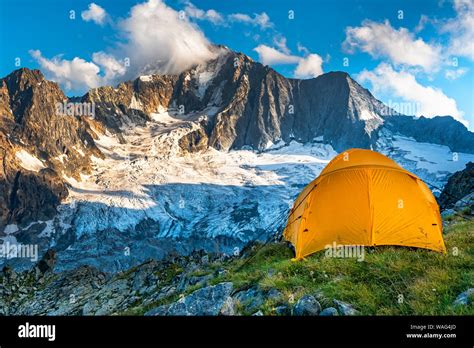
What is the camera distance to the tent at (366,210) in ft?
45.3

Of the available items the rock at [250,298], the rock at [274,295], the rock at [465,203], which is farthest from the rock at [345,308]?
the rock at [465,203]

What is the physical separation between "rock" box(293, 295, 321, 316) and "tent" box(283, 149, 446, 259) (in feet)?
21.7

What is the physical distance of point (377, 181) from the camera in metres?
14.3

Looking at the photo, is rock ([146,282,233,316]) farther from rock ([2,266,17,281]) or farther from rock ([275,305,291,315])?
rock ([2,266,17,281])

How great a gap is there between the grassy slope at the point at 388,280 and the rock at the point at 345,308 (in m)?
0.20

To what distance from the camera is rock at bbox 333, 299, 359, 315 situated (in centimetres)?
741

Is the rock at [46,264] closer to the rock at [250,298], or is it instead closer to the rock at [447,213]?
the rock at [250,298]

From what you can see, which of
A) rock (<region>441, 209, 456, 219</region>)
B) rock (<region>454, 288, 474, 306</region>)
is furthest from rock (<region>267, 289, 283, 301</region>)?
rock (<region>441, 209, 456, 219</region>)

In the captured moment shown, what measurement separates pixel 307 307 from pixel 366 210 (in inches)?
292

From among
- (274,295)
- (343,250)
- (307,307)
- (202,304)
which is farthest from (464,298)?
(343,250)

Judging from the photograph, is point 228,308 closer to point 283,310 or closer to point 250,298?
point 283,310
